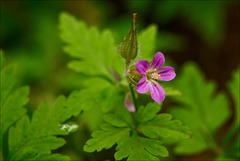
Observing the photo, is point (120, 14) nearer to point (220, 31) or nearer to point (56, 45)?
point (56, 45)

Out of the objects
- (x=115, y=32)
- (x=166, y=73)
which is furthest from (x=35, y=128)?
(x=115, y=32)

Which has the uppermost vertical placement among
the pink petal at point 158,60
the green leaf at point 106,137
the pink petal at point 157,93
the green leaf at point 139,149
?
the pink petal at point 158,60

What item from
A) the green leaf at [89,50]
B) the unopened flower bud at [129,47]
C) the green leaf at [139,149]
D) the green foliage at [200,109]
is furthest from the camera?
the green foliage at [200,109]

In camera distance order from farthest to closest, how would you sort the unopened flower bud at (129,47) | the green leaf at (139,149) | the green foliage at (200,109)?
1. the green foliage at (200,109)
2. the unopened flower bud at (129,47)
3. the green leaf at (139,149)

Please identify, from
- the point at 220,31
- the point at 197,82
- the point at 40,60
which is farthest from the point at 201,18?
the point at 40,60

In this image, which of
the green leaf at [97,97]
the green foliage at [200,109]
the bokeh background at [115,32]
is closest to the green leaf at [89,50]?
the green leaf at [97,97]

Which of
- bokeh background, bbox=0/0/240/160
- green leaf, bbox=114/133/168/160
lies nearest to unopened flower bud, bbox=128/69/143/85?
green leaf, bbox=114/133/168/160

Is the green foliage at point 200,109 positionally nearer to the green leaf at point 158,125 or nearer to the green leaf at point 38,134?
the green leaf at point 158,125
